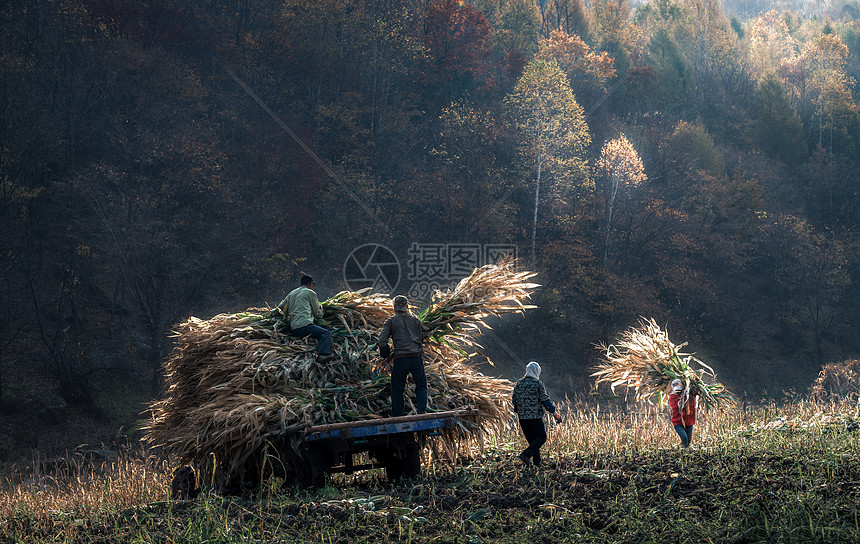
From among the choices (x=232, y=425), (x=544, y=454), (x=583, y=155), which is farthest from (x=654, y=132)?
(x=232, y=425)

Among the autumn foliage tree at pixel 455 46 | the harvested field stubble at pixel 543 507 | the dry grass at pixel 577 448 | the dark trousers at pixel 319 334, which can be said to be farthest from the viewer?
the autumn foliage tree at pixel 455 46

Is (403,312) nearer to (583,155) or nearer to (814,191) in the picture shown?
(583,155)

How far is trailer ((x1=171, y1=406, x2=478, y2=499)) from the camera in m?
7.95

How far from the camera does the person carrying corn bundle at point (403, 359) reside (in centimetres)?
890

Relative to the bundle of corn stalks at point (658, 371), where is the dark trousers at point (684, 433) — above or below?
below

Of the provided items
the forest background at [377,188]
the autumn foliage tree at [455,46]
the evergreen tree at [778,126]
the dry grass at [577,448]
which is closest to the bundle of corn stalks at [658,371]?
the dry grass at [577,448]

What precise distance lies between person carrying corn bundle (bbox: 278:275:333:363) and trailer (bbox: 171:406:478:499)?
4.41 feet

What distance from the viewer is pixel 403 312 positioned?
926cm

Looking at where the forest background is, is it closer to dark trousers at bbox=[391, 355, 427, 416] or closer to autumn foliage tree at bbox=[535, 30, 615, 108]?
autumn foliage tree at bbox=[535, 30, 615, 108]

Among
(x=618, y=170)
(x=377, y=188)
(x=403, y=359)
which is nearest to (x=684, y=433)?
(x=403, y=359)

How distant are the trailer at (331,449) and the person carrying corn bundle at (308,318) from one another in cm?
134

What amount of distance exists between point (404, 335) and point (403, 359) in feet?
1.03

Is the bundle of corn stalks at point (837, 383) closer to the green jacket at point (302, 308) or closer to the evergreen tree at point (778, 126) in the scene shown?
the green jacket at point (302, 308)

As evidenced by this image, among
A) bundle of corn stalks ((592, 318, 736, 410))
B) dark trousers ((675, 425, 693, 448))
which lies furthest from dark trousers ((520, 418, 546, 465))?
dark trousers ((675, 425, 693, 448))
